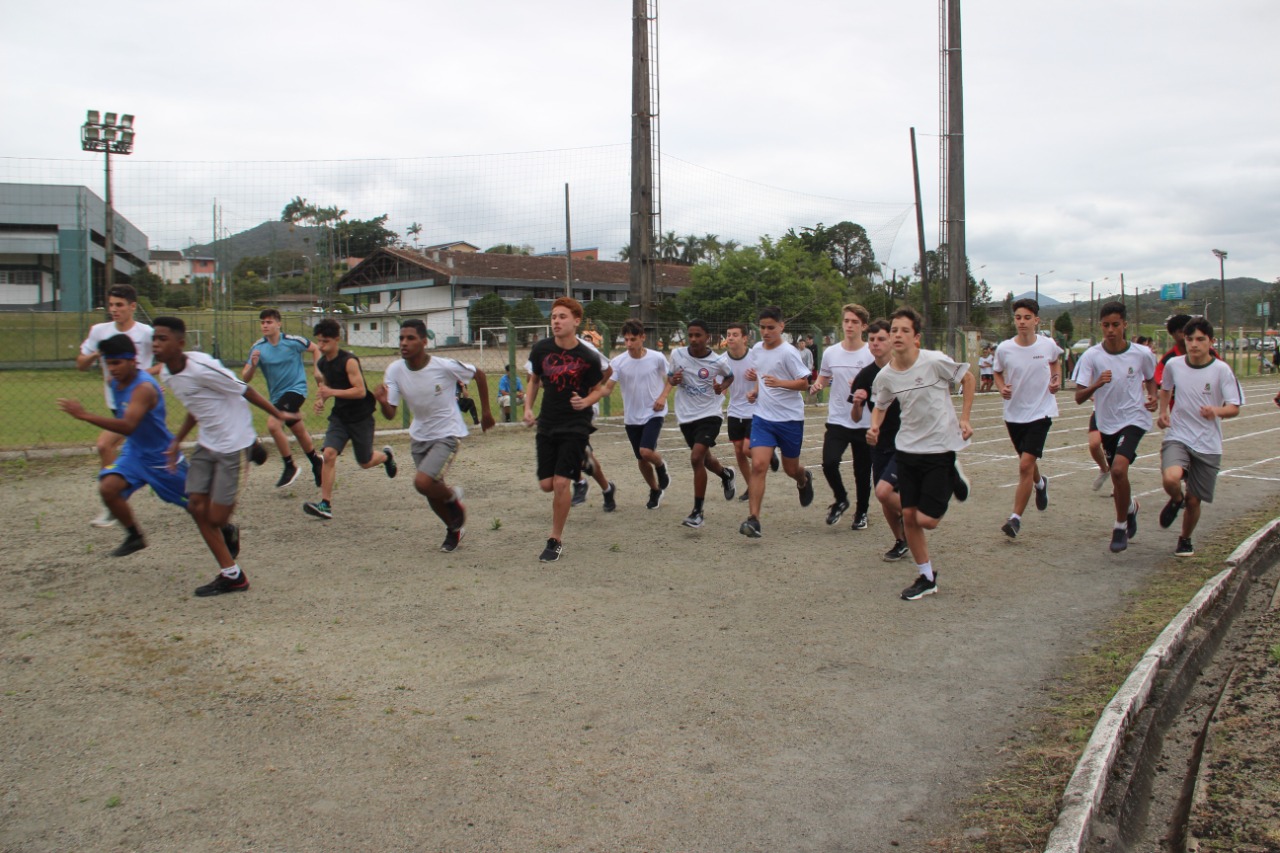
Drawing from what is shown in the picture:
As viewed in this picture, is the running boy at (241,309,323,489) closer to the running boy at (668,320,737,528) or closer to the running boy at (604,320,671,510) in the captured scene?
the running boy at (604,320,671,510)

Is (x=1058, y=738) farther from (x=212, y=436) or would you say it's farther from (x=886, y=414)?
(x=212, y=436)

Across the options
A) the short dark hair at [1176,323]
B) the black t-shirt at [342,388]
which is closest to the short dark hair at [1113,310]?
the short dark hair at [1176,323]

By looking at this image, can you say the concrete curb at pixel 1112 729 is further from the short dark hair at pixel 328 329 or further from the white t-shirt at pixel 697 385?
the short dark hair at pixel 328 329

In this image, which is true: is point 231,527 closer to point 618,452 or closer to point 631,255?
point 618,452

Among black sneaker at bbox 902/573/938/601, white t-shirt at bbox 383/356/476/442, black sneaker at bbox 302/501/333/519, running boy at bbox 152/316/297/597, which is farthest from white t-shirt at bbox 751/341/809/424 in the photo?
running boy at bbox 152/316/297/597

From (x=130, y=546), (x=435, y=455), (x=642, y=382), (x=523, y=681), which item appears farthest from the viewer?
(x=642, y=382)

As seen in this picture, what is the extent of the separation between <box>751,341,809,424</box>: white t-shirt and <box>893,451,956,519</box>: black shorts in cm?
216

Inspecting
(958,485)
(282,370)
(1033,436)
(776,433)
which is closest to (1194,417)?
(1033,436)

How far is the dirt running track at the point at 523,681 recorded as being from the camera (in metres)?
3.57

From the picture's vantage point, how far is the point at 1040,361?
336 inches

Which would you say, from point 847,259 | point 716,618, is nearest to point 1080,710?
point 716,618

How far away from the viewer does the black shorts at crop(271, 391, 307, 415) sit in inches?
421

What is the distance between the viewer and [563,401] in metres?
7.76

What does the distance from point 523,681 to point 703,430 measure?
4771 millimetres
